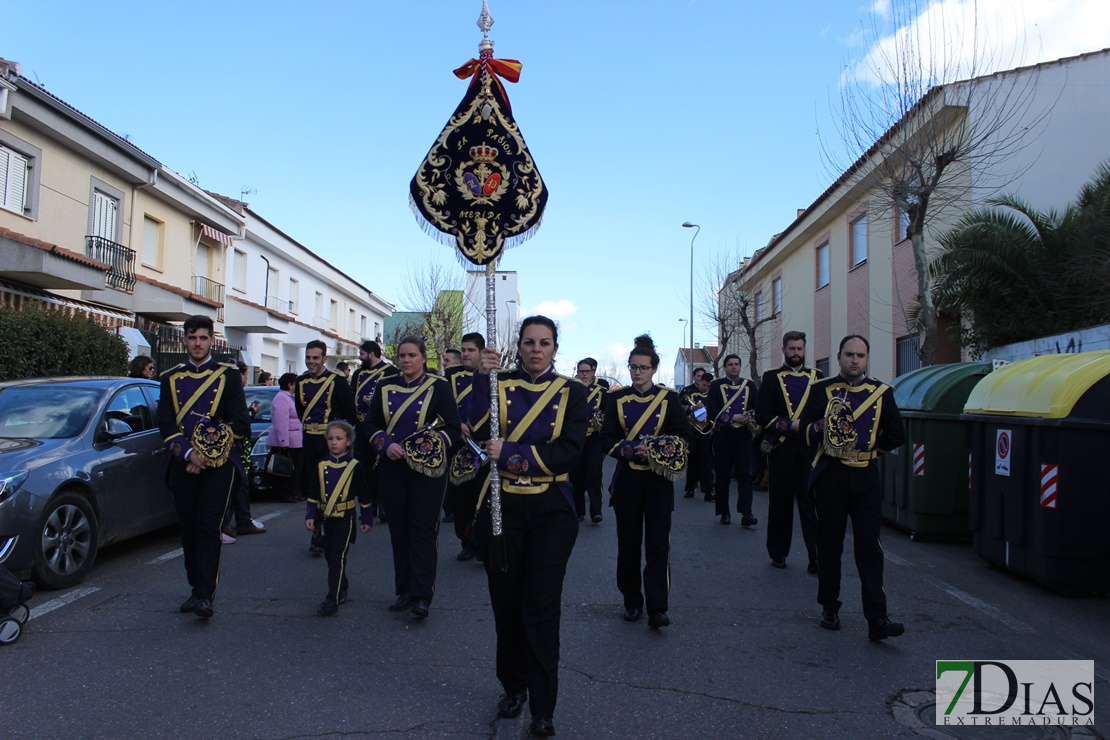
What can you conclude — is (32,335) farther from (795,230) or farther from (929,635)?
(795,230)

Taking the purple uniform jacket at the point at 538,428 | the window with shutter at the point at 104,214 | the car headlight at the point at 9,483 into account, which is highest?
the window with shutter at the point at 104,214

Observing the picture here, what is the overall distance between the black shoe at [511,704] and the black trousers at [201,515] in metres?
2.55

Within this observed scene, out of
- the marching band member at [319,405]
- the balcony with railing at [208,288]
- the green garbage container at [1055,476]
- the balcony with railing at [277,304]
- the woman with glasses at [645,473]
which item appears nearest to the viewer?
the woman with glasses at [645,473]

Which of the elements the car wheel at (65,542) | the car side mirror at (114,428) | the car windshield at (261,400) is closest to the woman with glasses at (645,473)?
the car wheel at (65,542)

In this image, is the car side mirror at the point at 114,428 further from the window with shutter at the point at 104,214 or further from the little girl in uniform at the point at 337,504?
the window with shutter at the point at 104,214

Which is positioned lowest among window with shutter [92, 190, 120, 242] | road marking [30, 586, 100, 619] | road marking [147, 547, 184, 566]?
road marking [30, 586, 100, 619]

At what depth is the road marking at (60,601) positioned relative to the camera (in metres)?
5.77

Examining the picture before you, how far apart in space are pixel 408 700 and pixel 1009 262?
43.2 feet

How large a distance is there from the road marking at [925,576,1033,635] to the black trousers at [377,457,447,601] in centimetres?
400

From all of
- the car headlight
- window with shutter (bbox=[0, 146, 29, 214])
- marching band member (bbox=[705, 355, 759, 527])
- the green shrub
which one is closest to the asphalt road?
the car headlight

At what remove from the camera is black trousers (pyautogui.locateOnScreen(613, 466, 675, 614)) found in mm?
5738

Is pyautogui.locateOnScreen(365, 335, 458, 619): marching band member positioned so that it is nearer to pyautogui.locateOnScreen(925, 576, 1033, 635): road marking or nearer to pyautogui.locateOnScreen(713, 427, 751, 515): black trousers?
pyautogui.locateOnScreen(925, 576, 1033, 635): road marking

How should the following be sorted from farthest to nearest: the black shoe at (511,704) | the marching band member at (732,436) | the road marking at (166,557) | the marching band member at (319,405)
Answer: the marching band member at (732,436) → the marching band member at (319,405) → the road marking at (166,557) → the black shoe at (511,704)
